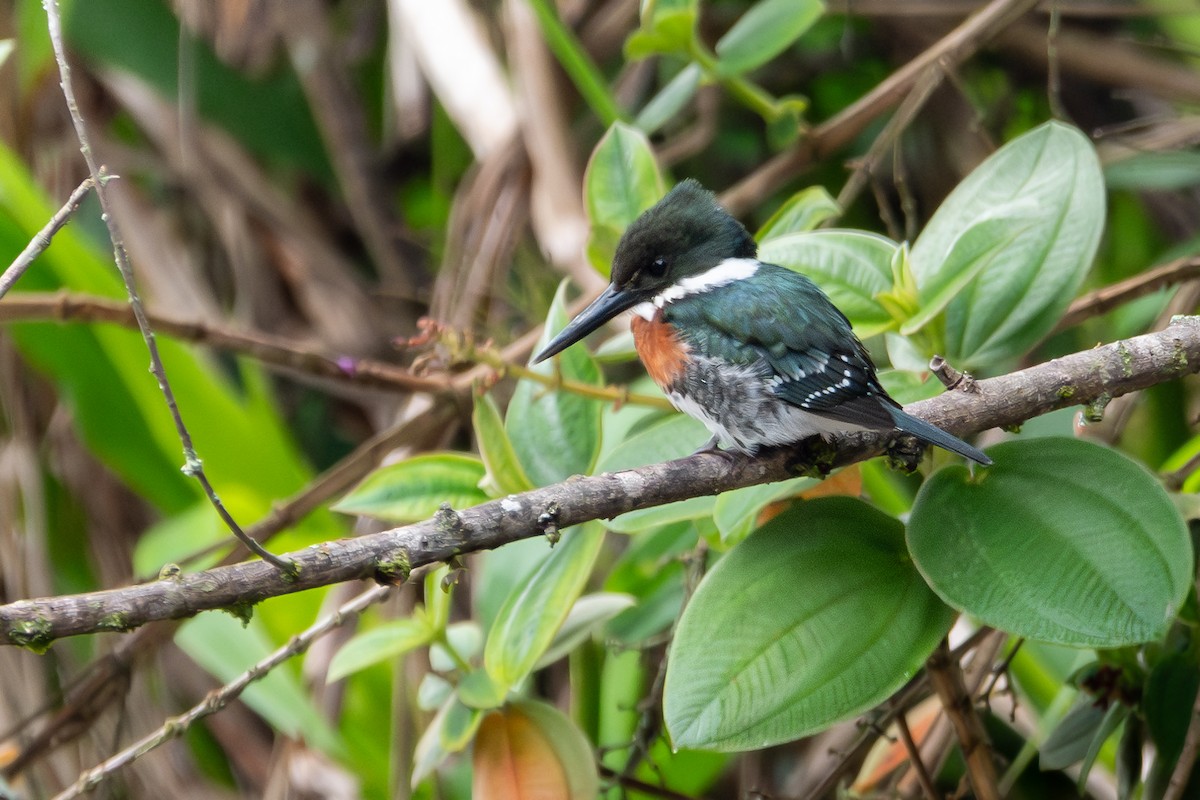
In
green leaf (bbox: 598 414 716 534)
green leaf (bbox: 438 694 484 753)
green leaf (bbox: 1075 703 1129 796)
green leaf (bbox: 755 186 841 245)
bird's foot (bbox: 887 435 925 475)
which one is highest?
green leaf (bbox: 755 186 841 245)

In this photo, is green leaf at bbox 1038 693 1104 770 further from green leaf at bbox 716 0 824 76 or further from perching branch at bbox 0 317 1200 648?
green leaf at bbox 716 0 824 76

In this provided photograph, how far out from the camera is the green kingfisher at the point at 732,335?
1361mm

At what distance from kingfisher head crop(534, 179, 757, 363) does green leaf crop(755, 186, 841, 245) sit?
52mm

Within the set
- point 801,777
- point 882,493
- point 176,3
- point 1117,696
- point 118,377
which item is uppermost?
point 176,3

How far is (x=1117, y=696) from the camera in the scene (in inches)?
55.5

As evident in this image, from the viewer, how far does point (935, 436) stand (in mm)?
1162

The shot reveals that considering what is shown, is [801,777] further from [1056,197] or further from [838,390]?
[1056,197]

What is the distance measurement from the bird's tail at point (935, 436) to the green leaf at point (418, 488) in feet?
1.78

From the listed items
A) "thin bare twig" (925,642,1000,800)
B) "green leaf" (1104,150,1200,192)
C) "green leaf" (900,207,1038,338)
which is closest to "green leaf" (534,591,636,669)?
"thin bare twig" (925,642,1000,800)

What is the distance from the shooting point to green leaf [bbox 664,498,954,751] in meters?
1.09

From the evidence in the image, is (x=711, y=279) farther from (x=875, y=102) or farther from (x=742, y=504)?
(x=875, y=102)

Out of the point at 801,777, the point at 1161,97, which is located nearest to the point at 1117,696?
the point at 801,777

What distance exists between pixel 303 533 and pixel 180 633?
306 millimetres

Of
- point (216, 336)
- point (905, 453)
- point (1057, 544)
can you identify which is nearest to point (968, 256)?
point (905, 453)
